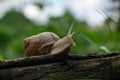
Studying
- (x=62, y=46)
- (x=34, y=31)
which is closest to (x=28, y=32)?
(x=34, y=31)

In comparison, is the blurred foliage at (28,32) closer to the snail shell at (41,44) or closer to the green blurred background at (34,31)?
the green blurred background at (34,31)

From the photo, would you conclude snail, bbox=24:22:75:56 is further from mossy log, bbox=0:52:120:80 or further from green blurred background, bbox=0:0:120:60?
green blurred background, bbox=0:0:120:60

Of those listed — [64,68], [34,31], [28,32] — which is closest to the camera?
[64,68]

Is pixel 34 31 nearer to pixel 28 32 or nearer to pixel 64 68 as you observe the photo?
pixel 28 32

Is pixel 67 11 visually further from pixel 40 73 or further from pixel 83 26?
pixel 40 73

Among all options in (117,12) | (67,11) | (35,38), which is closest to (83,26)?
(67,11)

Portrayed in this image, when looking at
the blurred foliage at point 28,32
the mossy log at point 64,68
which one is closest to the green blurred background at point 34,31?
the blurred foliage at point 28,32

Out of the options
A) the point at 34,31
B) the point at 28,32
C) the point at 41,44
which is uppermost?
the point at 41,44

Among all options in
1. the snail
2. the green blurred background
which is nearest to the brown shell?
the snail
